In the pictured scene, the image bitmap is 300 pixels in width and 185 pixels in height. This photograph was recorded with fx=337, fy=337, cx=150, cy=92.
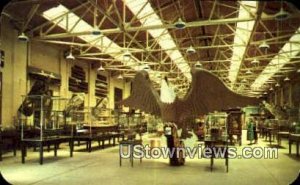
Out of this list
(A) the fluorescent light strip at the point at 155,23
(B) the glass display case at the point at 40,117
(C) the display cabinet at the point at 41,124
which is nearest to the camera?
(C) the display cabinet at the point at 41,124

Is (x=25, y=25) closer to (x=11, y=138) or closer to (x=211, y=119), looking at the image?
(x=11, y=138)

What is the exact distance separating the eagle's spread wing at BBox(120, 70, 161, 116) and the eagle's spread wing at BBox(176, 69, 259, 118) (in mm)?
582

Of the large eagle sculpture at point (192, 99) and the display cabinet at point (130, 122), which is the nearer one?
the large eagle sculpture at point (192, 99)

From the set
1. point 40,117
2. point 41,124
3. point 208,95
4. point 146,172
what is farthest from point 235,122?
point 208,95

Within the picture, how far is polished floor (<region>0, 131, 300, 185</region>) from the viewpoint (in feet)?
17.3

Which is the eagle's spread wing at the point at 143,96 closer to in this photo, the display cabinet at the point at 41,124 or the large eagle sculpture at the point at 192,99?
the large eagle sculpture at the point at 192,99

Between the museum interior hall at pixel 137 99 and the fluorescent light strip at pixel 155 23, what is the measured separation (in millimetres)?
49

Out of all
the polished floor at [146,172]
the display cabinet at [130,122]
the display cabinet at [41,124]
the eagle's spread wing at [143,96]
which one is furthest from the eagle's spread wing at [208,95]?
the display cabinet at [130,122]

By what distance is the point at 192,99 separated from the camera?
498 cm

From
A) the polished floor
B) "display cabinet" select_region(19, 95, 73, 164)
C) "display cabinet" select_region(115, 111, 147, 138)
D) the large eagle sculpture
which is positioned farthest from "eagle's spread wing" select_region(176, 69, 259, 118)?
"display cabinet" select_region(115, 111, 147, 138)

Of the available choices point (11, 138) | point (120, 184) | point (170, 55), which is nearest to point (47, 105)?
point (11, 138)

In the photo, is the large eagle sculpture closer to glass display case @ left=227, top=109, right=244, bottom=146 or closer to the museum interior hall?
the museum interior hall

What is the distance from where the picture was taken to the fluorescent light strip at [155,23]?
9.52m

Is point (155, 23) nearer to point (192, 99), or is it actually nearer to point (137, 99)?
point (137, 99)
